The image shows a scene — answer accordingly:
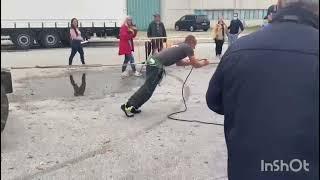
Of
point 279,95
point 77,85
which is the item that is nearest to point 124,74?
point 77,85

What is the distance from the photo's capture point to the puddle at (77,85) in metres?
10.3

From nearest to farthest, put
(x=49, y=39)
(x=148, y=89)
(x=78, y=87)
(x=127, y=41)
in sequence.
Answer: (x=148, y=89) < (x=78, y=87) < (x=127, y=41) < (x=49, y=39)

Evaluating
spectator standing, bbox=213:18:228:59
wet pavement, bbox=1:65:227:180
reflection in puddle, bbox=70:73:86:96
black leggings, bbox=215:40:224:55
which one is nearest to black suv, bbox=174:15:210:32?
spectator standing, bbox=213:18:228:59

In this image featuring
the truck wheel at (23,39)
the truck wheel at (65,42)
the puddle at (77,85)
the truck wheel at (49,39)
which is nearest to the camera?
the puddle at (77,85)

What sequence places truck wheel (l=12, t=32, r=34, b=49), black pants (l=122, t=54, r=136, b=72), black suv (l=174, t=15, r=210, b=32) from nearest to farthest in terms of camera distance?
black pants (l=122, t=54, r=136, b=72) → truck wheel (l=12, t=32, r=34, b=49) → black suv (l=174, t=15, r=210, b=32)

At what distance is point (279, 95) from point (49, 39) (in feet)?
69.9

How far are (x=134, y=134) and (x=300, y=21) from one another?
4933 millimetres

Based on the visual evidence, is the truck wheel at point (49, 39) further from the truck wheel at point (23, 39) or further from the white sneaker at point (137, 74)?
the white sneaker at point (137, 74)

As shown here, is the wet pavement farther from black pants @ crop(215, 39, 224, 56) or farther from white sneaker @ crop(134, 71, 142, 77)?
black pants @ crop(215, 39, 224, 56)

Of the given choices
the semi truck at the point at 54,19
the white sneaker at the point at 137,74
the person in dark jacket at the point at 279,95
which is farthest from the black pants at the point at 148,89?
the semi truck at the point at 54,19

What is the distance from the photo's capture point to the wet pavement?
17.9 feet

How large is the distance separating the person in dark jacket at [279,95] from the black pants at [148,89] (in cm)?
579

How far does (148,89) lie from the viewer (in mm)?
8156

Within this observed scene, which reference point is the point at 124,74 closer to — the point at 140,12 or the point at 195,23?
the point at 195,23
